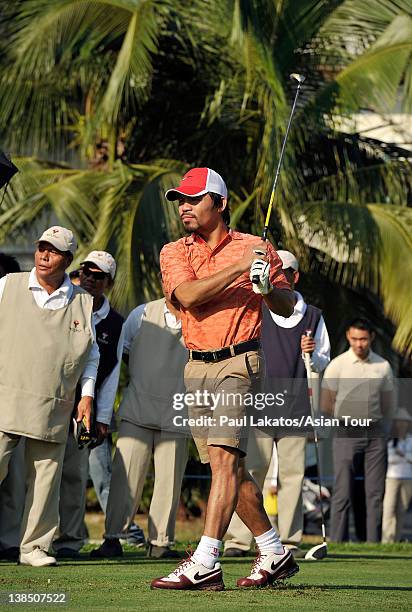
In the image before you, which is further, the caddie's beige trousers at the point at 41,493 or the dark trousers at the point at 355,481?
the dark trousers at the point at 355,481

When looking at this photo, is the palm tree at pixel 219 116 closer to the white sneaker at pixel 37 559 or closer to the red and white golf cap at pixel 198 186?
the white sneaker at pixel 37 559

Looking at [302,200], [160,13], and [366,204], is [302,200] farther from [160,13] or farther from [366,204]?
[160,13]

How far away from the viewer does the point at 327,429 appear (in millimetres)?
11992

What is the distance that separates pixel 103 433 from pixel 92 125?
661cm

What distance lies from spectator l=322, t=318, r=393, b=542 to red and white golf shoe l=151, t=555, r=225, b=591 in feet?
19.0

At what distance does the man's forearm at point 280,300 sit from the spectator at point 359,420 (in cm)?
556

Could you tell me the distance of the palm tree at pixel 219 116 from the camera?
15.0 metres

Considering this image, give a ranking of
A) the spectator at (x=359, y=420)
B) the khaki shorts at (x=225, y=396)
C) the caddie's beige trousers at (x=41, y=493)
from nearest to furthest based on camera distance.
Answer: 1. the khaki shorts at (x=225, y=396)
2. the caddie's beige trousers at (x=41, y=493)
3. the spectator at (x=359, y=420)

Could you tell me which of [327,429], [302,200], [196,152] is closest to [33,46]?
[196,152]

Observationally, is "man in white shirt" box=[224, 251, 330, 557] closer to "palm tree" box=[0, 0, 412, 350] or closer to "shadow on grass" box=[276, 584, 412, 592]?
"shadow on grass" box=[276, 584, 412, 592]

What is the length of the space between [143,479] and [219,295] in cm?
346

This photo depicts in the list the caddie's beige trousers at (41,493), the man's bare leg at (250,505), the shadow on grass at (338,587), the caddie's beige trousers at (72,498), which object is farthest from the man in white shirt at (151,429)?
the man's bare leg at (250,505)

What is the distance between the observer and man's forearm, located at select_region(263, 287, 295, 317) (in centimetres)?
685

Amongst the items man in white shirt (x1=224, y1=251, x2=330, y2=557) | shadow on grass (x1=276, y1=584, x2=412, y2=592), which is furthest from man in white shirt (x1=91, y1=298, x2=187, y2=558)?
shadow on grass (x1=276, y1=584, x2=412, y2=592)
